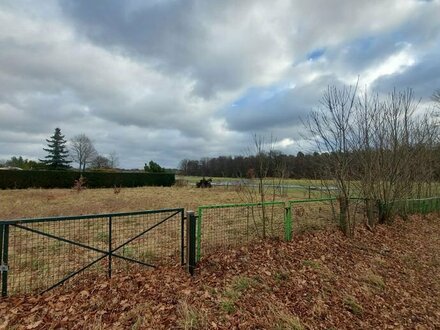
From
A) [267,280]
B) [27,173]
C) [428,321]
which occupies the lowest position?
[428,321]

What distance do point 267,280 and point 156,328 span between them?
1987 millimetres

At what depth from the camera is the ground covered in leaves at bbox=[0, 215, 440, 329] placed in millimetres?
3566

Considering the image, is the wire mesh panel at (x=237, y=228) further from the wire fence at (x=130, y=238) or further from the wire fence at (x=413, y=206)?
the wire fence at (x=413, y=206)

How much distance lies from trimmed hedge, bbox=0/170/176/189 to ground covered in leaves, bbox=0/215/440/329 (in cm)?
2887

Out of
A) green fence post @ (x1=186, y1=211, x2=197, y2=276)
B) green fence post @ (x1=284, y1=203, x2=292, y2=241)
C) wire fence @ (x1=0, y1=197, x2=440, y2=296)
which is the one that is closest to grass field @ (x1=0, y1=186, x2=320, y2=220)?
wire fence @ (x1=0, y1=197, x2=440, y2=296)

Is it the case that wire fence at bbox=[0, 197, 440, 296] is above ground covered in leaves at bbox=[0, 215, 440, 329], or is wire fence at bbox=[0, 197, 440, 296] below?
above

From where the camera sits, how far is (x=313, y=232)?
7555 millimetres

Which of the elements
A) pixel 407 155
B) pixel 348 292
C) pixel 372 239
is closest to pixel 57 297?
pixel 348 292

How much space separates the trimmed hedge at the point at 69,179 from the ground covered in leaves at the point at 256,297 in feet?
94.7

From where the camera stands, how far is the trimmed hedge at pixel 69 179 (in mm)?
27625

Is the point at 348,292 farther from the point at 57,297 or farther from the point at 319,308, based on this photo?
the point at 57,297

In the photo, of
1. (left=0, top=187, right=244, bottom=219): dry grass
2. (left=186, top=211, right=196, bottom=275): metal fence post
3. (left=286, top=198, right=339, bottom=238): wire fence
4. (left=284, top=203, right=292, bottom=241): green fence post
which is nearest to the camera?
(left=186, top=211, right=196, bottom=275): metal fence post

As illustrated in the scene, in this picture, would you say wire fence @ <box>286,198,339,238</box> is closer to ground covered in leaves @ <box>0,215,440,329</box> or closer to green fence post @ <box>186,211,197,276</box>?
ground covered in leaves @ <box>0,215,440,329</box>

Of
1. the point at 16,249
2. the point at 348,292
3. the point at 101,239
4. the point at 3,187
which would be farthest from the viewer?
the point at 3,187
